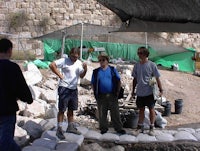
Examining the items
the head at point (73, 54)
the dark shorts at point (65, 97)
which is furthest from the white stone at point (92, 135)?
the head at point (73, 54)

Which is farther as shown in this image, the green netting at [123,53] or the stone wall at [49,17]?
the stone wall at [49,17]

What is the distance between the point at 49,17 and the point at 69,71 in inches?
816

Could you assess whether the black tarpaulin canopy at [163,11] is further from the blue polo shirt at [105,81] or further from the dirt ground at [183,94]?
the dirt ground at [183,94]

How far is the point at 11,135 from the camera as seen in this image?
448cm

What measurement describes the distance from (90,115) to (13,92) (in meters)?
6.10

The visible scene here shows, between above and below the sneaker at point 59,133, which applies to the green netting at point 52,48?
above

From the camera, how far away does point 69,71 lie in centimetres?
→ 704

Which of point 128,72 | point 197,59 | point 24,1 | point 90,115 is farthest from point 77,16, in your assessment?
point 90,115

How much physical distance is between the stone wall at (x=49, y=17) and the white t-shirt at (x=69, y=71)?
1969 centimetres

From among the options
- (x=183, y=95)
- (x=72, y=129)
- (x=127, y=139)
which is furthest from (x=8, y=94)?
(x=183, y=95)

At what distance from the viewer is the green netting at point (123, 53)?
19.8 m

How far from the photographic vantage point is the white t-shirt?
7.04m

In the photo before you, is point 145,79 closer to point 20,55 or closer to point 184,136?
point 184,136

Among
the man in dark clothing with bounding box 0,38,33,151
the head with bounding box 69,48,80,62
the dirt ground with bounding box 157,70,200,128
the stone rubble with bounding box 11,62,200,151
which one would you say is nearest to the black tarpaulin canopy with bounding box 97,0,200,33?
the man in dark clothing with bounding box 0,38,33,151
